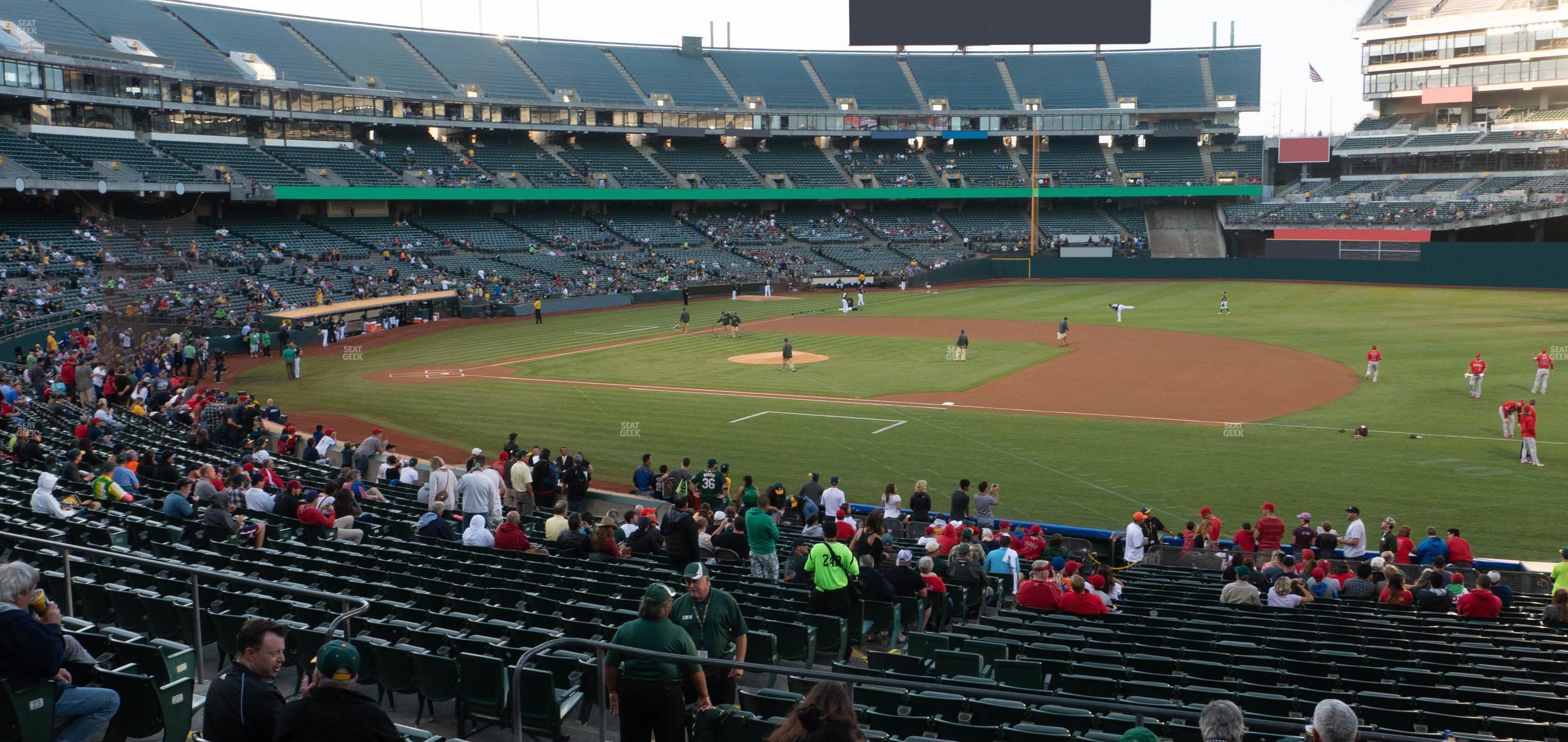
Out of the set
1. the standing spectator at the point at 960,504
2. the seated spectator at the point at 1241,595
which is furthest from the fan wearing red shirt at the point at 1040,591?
the standing spectator at the point at 960,504

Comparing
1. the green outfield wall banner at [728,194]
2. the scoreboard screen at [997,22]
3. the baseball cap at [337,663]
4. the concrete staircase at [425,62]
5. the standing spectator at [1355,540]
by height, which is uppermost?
the scoreboard screen at [997,22]

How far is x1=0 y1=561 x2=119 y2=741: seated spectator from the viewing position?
6633 mm

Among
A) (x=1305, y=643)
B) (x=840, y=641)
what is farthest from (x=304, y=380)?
(x=1305, y=643)

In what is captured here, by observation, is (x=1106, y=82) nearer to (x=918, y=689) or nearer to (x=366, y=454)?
(x=366, y=454)

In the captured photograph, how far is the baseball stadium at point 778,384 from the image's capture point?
881 centimetres

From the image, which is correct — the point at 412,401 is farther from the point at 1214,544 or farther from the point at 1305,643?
the point at 1305,643

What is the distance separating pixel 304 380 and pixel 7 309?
11.4 metres

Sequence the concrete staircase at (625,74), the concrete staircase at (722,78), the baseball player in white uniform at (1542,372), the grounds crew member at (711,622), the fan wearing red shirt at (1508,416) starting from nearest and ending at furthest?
the grounds crew member at (711,622) < the fan wearing red shirt at (1508,416) < the baseball player in white uniform at (1542,372) < the concrete staircase at (625,74) < the concrete staircase at (722,78)

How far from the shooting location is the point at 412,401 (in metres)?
35.1

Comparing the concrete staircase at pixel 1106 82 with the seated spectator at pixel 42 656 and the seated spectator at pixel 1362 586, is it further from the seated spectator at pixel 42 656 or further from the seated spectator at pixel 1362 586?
the seated spectator at pixel 42 656

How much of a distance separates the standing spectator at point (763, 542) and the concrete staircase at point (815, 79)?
84873 millimetres

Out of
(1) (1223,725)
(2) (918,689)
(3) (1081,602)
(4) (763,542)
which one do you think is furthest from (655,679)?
(3) (1081,602)

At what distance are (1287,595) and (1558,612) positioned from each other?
287 cm

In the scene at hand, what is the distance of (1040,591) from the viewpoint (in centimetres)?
1302
